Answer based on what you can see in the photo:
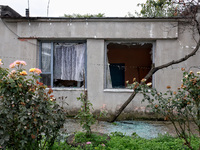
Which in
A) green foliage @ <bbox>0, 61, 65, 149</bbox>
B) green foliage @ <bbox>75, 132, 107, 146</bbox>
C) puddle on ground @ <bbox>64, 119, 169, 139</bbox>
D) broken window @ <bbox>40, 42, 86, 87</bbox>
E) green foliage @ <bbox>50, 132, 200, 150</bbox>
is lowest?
puddle on ground @ <bbox>64, 119, 169, 139</bbox>

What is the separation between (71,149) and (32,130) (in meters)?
1.19

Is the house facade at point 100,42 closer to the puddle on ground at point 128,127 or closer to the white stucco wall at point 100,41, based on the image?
the white stucco wall at point 100,41

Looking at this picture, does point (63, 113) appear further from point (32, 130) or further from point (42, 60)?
point (42, 60)

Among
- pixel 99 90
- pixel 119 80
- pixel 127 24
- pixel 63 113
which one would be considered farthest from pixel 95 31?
pixel 119 80

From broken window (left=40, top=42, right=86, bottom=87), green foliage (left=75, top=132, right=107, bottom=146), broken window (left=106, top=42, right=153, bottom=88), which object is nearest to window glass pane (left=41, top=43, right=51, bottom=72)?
broken window (left=40, top=42, right=86, bottom=87)

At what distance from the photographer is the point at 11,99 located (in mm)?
3049

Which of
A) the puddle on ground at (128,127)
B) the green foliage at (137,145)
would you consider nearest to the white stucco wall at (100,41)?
the puddle on ground at (128,127)

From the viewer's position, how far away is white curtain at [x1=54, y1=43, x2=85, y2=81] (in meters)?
8.09

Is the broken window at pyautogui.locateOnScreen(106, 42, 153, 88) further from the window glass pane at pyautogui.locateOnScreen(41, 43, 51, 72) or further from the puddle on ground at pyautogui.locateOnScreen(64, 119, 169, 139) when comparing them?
the puddle on ground at pyautogui.locateOnScreen(64, 119, 169, 139)

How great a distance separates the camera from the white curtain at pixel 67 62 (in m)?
8.09

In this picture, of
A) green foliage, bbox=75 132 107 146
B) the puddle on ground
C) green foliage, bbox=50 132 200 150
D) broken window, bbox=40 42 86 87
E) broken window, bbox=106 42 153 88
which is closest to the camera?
green foliage, bbox=50 132 200 150

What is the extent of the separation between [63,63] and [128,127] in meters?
3.39

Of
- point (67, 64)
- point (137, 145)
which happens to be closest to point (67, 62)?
point (67, 64)

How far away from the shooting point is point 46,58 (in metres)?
8.03
